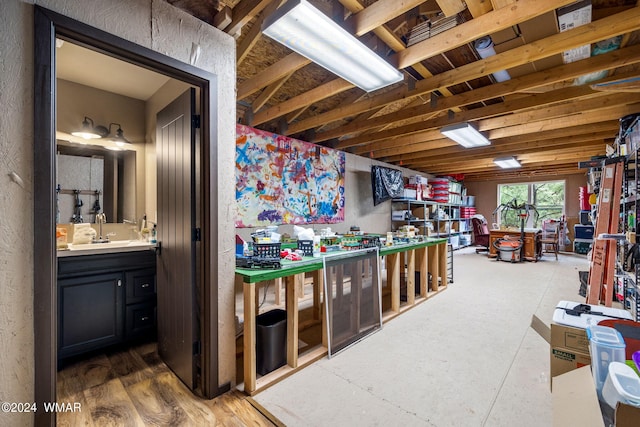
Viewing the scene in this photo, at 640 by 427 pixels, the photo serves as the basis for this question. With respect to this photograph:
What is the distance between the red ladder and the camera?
3.43 meters

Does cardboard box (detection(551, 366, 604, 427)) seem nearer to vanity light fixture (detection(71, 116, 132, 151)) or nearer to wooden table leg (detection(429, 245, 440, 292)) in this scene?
wooden table leg (detection(429, 245, 440, 292))

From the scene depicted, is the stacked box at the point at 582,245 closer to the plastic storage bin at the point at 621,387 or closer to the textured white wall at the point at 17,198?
the plastic storage bin at the point at 621,387

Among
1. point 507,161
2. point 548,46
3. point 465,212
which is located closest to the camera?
point 548,46

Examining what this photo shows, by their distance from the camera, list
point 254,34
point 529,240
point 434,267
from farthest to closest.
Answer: point 529,240 < point 434,267 < point 254,34

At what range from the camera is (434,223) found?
861 centimetres

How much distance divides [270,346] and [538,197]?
35.1 ft

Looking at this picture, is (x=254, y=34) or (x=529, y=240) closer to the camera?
(x=254, y=34)

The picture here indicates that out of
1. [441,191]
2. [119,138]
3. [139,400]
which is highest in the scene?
[119,138]

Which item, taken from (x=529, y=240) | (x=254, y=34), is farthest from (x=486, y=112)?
(x=529, y=240)

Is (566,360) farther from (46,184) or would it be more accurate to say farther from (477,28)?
(46,184)

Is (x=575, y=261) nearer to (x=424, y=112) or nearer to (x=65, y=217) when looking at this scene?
(x=424, y=112)

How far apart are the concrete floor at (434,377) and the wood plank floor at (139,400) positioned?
194mm

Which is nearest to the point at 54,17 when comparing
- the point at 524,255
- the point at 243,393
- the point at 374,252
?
the point at 243,393

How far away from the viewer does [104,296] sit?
2.38 m
